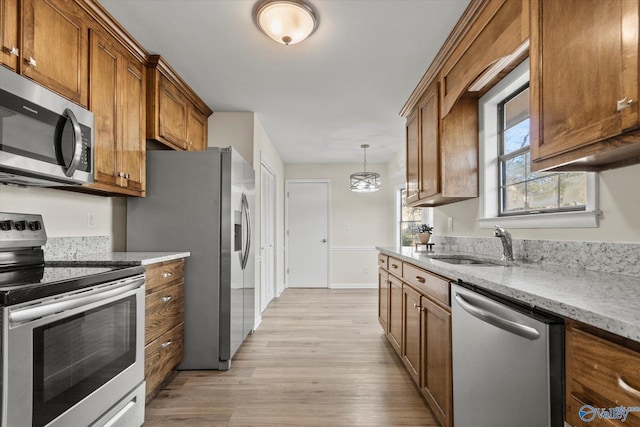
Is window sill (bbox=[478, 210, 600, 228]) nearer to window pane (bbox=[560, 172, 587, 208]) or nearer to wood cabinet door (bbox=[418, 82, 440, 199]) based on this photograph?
window pane (bbox=[560, 172, 587, 208])

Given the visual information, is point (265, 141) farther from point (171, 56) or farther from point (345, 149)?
point (171, 56)

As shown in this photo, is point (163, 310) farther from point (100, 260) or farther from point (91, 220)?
point (91, 220)

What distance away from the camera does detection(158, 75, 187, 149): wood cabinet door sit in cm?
277

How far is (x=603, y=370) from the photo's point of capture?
0.74 meters

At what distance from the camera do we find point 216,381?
8.14ft

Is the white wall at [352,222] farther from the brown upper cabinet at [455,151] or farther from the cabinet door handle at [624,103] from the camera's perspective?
the cabinet door handle at [624,103]

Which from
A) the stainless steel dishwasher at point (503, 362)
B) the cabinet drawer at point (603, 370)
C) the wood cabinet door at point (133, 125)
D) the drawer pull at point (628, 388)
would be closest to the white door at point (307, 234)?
the wood cabinet door at point (133, 125)

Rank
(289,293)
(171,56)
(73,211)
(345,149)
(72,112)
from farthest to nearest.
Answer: (289,293)
(345,149)
(171,56)
(73,211)
(72,112)

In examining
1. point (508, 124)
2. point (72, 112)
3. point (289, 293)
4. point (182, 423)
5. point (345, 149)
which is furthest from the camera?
point (289, 293)

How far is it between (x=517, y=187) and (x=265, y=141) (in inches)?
126

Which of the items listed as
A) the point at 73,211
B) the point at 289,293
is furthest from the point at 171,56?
the point at 289,293

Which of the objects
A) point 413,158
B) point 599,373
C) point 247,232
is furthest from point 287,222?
point 599,373

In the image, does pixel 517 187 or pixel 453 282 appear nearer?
pixel 453 282

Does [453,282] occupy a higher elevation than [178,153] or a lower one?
lower
